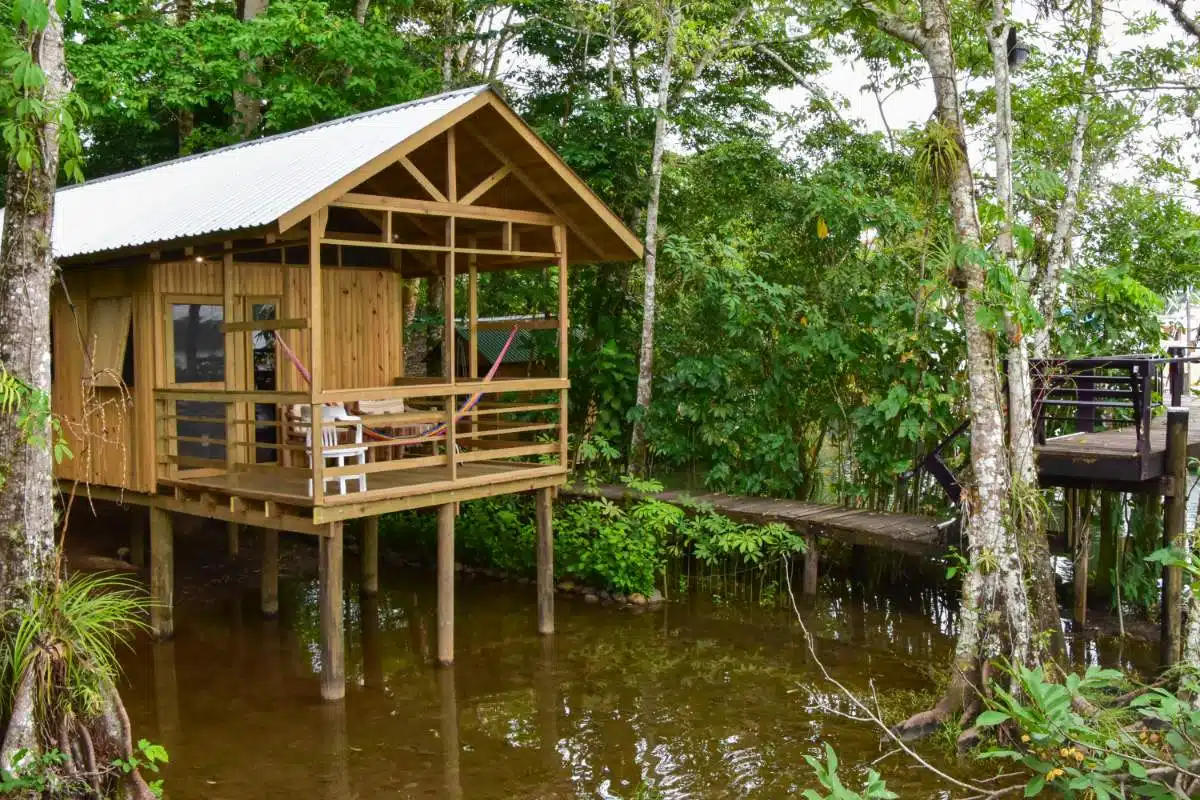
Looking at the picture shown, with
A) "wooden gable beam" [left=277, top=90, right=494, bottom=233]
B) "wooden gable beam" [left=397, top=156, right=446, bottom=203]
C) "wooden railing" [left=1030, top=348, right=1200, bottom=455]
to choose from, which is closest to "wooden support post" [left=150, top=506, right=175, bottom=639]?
"wooden gable beam" [left=277, top=90, right=494, bottom=233]

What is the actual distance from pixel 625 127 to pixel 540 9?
2.44 m

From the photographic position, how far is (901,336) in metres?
12.9

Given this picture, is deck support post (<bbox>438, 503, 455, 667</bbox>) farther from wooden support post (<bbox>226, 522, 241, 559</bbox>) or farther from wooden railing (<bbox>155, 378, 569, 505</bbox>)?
wooden support post (<bbox>226, 522, 241, 559</bbox>)

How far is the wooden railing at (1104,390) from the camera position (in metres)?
9.34

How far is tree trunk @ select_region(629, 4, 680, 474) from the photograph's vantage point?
1365cm

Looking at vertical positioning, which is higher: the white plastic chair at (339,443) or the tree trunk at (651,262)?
the tree trunk at (651,262)

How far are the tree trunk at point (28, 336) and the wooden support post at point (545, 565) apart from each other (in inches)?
223

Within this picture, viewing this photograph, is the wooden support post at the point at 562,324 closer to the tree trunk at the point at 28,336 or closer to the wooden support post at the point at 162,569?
the wooden support post at the point at 162,569

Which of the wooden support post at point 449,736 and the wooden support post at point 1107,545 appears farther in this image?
the wooden support post at point 1107,545

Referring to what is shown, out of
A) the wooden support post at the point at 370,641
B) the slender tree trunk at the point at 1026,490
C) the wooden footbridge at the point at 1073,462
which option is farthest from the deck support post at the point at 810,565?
the wooden support post at the point at 370,641

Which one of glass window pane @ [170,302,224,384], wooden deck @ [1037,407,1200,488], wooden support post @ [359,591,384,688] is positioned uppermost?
glass window pane @ [170,302,224,384]

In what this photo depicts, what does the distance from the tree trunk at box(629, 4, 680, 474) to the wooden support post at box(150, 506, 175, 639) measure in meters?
6.08

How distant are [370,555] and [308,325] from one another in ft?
15.4

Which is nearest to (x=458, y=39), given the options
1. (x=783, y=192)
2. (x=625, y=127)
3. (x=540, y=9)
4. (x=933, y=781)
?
(x=540, y=9)
